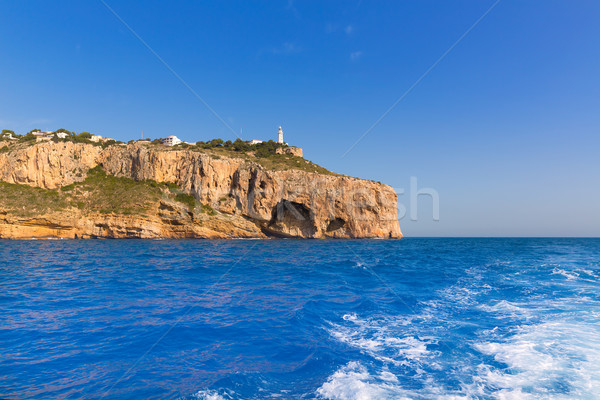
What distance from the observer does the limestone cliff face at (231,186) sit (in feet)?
175

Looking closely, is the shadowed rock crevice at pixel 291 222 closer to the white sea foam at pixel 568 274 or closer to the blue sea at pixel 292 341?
the white sea foam at pixel 568 274

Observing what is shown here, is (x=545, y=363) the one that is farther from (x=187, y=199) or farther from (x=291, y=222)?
(x=291, y=222)

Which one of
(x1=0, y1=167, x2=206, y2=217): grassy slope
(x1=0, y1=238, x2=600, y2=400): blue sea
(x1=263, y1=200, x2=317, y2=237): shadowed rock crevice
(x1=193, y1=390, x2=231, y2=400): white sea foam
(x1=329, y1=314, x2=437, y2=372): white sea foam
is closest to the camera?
(x1=193, y1=390, x2=231, y2=400): white sea foam

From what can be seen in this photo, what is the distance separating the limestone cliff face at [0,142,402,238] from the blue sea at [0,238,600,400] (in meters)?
43.1

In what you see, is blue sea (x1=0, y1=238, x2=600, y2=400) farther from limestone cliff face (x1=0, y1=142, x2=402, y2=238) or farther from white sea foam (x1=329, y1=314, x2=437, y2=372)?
limestone cliff face (x1=0, y1=142, x2=402, y2=238)

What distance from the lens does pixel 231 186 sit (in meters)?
59.1

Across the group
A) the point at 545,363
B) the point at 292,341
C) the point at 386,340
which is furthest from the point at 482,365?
the point at 292,341

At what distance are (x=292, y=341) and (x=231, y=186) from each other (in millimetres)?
53786

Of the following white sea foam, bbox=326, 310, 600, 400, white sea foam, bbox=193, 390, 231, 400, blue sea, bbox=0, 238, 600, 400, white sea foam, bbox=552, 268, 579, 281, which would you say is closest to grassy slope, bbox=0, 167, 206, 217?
blue sea, bbox=0, 238, 600, 400

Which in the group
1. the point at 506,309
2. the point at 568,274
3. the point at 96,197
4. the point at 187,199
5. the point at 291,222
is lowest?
the point at 506,309

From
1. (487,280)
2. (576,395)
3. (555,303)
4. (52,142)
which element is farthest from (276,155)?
(576,395)

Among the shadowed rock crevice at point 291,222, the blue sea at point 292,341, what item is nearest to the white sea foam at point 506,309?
the blue sea at point 292,341

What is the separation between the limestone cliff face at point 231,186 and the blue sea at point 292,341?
43069mm

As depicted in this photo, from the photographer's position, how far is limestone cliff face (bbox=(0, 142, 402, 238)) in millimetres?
53312
